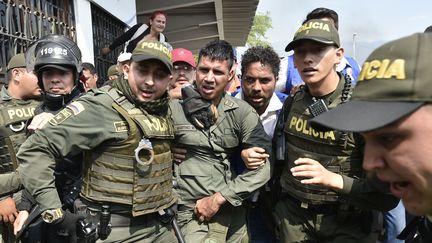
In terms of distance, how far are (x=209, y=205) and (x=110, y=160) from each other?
80 cm

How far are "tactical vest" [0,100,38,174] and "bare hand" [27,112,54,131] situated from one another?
50 cm

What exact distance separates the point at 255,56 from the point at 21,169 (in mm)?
1931

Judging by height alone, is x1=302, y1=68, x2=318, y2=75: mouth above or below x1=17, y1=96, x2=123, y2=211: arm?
above

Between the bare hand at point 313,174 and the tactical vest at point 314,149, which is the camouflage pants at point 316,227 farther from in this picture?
the bare hand at point 313,174

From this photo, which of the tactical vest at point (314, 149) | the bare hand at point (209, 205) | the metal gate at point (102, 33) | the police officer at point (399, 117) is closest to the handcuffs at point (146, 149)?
the bare hand at point (209, 205)

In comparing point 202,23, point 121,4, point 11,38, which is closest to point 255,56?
point 11,38

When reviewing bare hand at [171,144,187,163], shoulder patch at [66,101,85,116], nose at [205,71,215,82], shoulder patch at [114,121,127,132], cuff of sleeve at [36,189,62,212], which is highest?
nose at [205,71,215,82]

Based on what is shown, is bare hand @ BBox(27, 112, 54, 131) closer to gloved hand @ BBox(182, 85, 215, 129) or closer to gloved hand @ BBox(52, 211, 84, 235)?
gloved hand @ BBox(52, 211, 84, 235)

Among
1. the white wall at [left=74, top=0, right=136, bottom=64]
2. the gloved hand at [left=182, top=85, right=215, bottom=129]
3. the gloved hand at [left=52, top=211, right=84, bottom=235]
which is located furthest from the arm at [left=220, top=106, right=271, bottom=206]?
the white wall at [left=74, top=0, right=136, bottom=64]

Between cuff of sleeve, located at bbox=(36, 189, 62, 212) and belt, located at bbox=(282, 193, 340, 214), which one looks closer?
cuff of sleeve, located at bbox=(36, 189, 62, 212)

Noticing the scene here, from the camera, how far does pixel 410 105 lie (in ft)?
3.35

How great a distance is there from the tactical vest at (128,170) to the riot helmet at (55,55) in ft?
1.98

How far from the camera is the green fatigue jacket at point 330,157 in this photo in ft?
7.14

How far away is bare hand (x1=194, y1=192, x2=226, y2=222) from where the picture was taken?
270 centimetres
